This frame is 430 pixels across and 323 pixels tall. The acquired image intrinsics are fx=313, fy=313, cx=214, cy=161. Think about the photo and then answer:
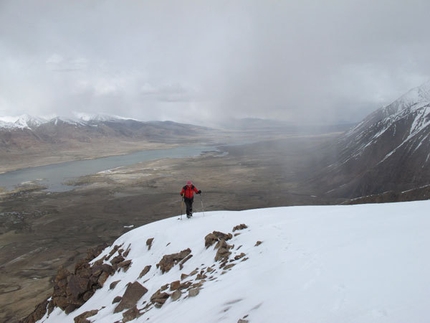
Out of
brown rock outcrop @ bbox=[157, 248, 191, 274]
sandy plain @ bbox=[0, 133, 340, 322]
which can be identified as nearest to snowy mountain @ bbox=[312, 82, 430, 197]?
sandy plain @ bbox=[0, 133, 340, 322]

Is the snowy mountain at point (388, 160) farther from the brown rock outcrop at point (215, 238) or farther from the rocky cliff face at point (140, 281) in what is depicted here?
the rocky cliff face at point (140, 281)

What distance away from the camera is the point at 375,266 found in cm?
571

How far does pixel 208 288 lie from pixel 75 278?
8.28 metres

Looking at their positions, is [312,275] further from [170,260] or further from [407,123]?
[407,123]

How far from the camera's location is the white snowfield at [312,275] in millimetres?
4582

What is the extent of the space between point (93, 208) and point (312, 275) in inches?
2403

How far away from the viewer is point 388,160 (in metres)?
63.8

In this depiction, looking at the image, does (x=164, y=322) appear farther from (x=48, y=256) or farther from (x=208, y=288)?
(x=48, y=256)

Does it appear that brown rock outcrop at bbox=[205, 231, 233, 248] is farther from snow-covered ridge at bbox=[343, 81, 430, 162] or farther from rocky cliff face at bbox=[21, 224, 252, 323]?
snow-covered ridge at bbox=[343, 81, 430, 162]

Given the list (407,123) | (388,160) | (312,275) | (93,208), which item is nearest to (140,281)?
(312,275)

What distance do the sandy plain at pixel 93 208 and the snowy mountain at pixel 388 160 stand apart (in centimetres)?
710

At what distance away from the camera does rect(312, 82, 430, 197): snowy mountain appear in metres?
56.0

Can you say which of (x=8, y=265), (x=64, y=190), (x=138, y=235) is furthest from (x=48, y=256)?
(x=64, y=190)

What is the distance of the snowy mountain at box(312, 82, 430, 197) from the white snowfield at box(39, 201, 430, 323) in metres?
49.7
